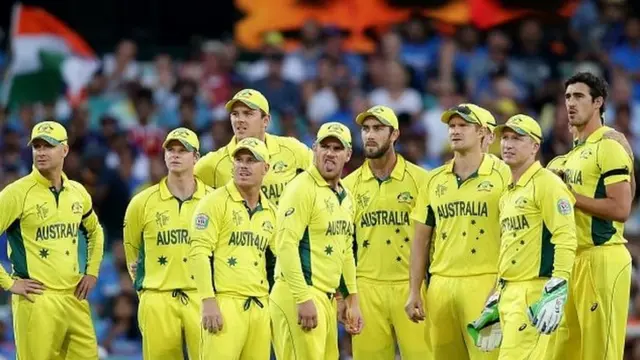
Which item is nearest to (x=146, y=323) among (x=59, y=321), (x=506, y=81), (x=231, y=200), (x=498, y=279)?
(x=59, y=321)

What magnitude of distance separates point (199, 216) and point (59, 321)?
6.80 ft

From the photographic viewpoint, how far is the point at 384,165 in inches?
640

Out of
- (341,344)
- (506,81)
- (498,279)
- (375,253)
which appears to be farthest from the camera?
(506,81)

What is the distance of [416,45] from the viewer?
965 inches

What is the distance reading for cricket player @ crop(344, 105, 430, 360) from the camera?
16031 mm

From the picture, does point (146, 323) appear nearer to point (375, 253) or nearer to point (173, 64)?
point (375, 253)

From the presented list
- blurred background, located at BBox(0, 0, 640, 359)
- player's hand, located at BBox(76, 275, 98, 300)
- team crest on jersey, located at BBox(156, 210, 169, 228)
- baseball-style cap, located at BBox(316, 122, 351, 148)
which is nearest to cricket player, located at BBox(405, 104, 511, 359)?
baseball-style cap, located at BBox(316, 122, 351, 148)

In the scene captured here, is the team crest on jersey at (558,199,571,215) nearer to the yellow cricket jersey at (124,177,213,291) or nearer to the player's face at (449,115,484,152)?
the player's face at (449,115,484,152)

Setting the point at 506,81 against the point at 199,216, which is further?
the point at 506,81

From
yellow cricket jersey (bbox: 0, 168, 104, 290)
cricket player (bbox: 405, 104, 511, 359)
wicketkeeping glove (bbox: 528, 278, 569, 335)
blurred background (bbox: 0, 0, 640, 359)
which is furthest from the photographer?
blurred background (bbox: 0, 0, 640, 359)

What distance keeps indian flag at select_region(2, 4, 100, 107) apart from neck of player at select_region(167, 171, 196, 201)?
8.27 meters

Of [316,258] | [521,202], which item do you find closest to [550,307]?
[521,202]

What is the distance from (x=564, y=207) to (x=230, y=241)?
9.56 feet

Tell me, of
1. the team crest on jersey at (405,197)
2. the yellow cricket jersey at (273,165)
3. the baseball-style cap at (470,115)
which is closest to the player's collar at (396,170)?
the team crest on jersey at (405,197)
